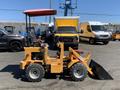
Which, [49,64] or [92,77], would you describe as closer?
[49,64]

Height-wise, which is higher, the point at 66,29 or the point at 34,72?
the point at 66,29

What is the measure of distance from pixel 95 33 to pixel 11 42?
39.8 ft

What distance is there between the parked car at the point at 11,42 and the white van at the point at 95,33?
35.5ft

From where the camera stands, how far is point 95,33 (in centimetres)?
3428

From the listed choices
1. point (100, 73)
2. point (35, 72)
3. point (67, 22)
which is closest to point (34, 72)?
point (35, 72)

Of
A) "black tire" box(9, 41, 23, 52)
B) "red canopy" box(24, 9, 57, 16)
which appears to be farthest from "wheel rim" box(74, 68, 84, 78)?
"black tire" box(9, 41, 23, 52)

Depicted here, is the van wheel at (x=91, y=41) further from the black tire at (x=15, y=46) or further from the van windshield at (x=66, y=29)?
the black tire at (x=15, y=46)

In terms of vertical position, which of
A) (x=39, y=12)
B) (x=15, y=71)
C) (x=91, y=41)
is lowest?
(x=91, y=41)

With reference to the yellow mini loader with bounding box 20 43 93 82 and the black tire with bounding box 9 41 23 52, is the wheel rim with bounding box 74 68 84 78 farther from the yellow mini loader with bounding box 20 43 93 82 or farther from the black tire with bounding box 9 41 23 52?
the black tire with bounding box 9 41 23 52

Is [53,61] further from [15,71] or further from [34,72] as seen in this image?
[15,71]

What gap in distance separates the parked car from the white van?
35.5ft

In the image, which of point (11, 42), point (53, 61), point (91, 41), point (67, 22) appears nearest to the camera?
point (53, 61)

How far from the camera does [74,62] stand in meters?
12.8

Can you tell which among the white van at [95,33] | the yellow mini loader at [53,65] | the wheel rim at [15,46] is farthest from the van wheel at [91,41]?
the yellow mini loader at [53,65]
